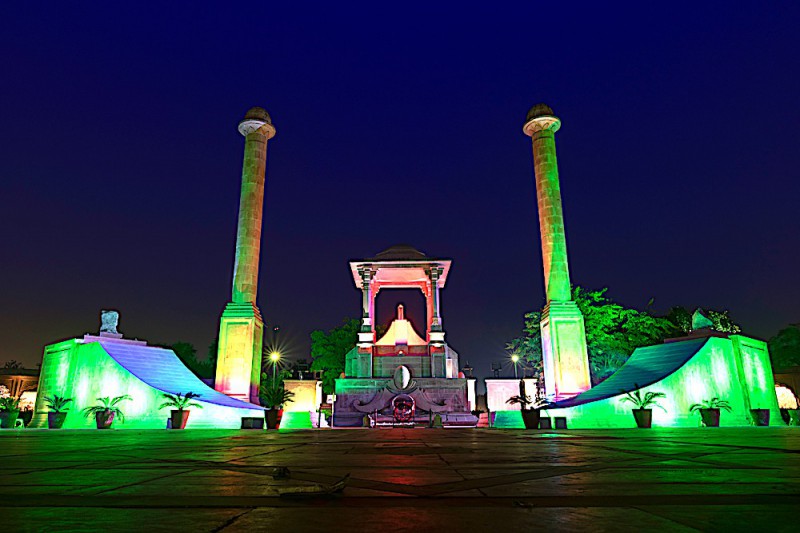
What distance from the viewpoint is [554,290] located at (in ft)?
80.1

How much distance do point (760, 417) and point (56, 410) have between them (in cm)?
2310

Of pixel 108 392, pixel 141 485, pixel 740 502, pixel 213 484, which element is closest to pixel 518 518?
pixel 740 502

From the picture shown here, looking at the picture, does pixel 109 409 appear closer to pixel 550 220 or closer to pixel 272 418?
pixel 272 418

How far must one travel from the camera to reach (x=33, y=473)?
3.32 metres

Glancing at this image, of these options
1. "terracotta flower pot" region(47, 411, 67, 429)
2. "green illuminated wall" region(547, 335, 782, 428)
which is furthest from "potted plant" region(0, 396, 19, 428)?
"green illuminated wall" region(547, 335, 782, 428)

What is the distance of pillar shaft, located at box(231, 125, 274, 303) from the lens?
25531 millimetres

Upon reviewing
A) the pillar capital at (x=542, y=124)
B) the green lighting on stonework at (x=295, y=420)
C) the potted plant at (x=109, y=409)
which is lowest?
the green lighting on stonework at (x=295, y=420)

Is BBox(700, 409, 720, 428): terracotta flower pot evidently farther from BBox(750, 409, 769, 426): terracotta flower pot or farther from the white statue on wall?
the white statue on wall

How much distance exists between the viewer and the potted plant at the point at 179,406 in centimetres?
1644

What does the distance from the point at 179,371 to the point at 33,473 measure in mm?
18623

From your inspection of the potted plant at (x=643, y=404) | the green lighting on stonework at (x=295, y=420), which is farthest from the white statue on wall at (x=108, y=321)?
the potted plant at (x=643, y=404)

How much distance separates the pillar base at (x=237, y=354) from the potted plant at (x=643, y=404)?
647 inches

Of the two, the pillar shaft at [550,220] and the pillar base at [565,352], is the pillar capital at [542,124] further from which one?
the pillar base at [565,352]

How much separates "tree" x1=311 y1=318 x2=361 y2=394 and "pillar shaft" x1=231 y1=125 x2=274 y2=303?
1687cm
